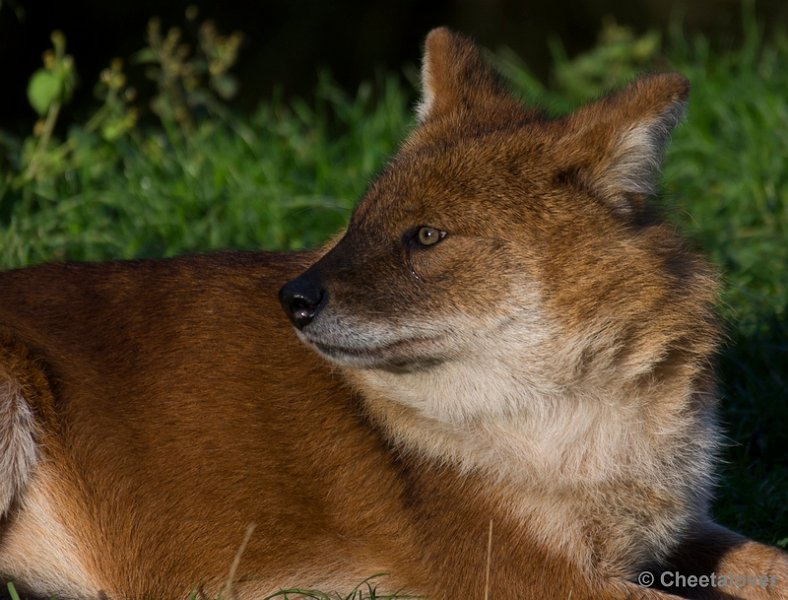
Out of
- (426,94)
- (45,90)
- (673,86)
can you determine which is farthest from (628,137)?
(45,90)

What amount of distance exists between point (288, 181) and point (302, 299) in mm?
3739

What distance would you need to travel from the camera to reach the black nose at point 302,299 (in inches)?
167

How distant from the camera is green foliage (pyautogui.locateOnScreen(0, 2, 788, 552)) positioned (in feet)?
22.0

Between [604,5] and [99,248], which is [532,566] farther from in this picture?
[604,5]

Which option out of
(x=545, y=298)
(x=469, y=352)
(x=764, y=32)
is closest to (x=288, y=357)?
(x=469, y=352)

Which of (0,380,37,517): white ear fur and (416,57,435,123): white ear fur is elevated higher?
(416,57,435,123): white ear fur

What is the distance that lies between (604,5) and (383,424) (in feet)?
42.3

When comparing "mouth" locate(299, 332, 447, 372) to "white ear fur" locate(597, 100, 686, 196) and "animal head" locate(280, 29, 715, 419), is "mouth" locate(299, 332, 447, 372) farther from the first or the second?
"white ear fur" locate(597, 100, 686, 196)

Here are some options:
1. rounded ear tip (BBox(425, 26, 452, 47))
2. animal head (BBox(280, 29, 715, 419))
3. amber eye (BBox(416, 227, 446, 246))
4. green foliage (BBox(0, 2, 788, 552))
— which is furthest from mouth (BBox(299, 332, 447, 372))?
green foliage (BBox(0, 2, 788, 552))

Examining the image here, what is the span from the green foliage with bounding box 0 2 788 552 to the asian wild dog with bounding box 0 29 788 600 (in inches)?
67.8

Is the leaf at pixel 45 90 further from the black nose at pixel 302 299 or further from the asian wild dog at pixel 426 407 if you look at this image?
the black nose at pixel 302 299

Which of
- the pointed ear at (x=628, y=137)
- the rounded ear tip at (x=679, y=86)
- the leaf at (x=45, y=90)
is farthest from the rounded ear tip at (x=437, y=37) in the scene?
the leaf at (x=45, y=90)

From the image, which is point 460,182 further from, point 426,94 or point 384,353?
point 426,94

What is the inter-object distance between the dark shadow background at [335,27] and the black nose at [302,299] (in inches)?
340
